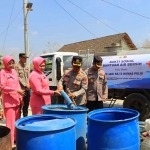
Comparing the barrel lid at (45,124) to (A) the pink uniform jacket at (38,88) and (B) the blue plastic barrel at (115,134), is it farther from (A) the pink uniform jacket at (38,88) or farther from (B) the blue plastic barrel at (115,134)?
(A) the pink uniform jacket at (38,88)

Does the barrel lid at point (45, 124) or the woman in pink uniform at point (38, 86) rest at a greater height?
the woman in pink uniform at point (38, 86)

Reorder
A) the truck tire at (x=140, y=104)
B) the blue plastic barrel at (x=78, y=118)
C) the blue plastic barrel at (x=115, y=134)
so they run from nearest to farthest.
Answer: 1. the blue plastic barrel at (x=115, y=134)
2. the blue plastic barrel at (x=78, y=118)
3. the truck tire at (x=140, y=104)

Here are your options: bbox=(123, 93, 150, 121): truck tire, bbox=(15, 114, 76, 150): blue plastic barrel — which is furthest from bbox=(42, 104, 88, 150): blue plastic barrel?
bbox=(123, 93, 150, 121): truck tire

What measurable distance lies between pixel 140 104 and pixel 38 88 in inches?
155

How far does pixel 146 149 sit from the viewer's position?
3031 millimetres

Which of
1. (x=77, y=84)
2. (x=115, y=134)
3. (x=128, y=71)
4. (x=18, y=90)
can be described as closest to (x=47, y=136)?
(x=115, y=134)

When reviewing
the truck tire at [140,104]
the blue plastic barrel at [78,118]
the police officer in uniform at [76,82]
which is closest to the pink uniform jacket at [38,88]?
the police officer in uniform at [76,82]

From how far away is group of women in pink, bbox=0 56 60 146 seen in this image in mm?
3554

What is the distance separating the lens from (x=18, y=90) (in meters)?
3.82

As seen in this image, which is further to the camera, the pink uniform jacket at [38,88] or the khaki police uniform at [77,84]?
the khaki police uniform at [77,84]

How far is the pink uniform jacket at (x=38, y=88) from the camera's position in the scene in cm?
350

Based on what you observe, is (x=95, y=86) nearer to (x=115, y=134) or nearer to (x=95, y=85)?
(x=95, y=85)

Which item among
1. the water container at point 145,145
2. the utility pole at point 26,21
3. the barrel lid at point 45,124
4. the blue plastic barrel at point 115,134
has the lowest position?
the water container at point 145,145

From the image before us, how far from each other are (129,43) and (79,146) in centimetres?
2619
